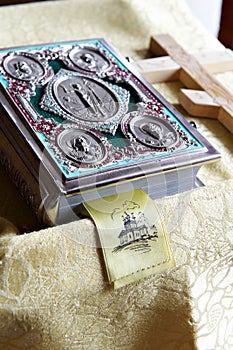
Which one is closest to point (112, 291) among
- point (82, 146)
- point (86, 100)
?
point (82, 146)

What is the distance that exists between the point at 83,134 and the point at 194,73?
16.0 inches

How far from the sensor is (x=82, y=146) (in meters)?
0.90

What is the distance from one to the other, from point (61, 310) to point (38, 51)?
0.48m

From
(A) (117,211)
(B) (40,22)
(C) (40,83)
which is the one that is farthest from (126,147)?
(B) (40,22)

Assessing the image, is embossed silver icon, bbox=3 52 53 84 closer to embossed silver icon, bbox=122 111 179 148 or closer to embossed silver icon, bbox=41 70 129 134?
embossed silver icon, bbox=41 70 129 134

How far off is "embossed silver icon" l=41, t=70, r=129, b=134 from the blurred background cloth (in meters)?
0.14

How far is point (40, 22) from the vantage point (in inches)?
54.9

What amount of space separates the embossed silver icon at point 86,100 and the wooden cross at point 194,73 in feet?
0.63

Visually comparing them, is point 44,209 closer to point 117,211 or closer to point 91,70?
point 117,211

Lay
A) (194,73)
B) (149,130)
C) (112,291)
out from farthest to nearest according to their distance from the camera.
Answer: (194,73) < (149,130) < (112,291)

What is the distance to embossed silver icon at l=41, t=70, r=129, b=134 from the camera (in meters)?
0.96

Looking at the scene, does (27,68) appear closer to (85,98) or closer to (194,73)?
(85,98)

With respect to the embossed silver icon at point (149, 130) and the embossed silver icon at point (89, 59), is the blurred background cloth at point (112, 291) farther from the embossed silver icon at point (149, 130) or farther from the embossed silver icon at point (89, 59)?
the embossed silver icon at point (89, 59)

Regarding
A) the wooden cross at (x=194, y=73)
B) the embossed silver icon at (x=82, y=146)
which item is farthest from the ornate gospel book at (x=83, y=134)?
the wooden cross at (x=194, y=73)
